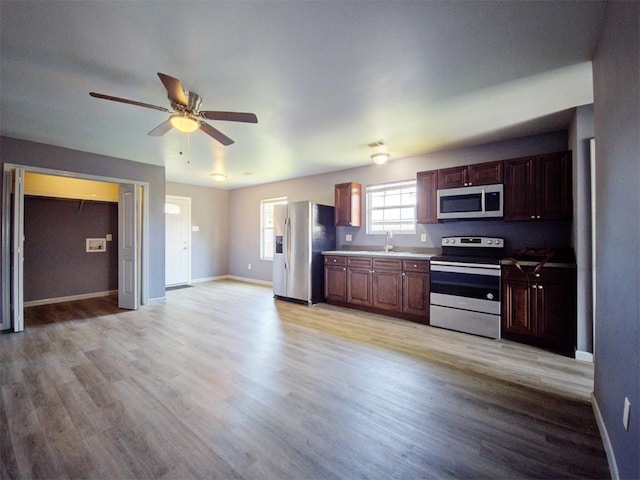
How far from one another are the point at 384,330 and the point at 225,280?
5.24 meters

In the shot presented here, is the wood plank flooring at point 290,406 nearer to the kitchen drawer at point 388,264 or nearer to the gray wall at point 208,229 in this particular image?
the kitchen drawer at point 388,264

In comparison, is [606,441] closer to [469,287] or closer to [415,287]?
[469,287]

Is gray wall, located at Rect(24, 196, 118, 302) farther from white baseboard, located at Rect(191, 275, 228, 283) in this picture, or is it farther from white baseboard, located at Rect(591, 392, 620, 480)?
white baseboard, located at Rect(591, 392, 620, 480)

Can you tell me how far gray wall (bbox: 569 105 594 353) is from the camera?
2756 millimetres

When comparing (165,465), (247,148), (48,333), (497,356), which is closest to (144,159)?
(247,148)

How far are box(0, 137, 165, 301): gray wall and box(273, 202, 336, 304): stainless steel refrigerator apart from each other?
2.21 m

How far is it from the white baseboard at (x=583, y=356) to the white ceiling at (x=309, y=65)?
2500 mm

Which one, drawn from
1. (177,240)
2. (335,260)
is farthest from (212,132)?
(177,240)

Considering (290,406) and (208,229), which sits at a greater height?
(208,229)

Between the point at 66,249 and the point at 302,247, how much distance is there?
450 centimetres

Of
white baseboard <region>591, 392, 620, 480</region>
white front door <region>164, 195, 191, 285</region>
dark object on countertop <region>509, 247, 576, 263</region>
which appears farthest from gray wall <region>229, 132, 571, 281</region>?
white baseboard <region>591, 392, 620, 480</region>

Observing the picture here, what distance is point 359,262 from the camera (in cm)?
470

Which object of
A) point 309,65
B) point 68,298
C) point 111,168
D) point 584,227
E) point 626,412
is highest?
point 309,65

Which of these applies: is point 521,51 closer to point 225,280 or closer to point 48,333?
point 48,333
